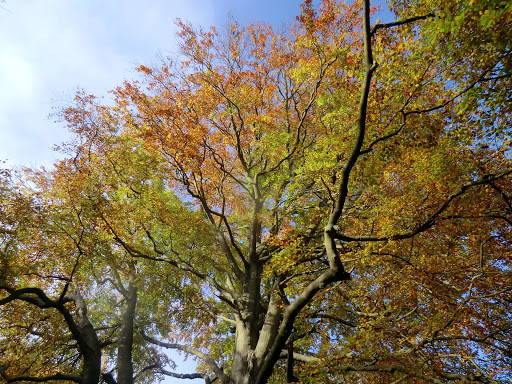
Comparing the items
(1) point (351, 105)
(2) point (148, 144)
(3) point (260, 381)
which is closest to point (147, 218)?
(2) point (148, 144)

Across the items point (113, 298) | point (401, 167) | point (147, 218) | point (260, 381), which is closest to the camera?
point (260, 381)

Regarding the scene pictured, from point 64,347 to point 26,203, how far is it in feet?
18.4

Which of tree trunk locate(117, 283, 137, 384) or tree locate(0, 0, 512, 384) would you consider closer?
tree locate(0, 0, 512, 384)

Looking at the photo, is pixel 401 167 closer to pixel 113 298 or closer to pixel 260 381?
pixel 260 381

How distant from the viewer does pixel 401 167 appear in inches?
308

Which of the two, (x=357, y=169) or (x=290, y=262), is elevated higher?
(x=357, y=169)

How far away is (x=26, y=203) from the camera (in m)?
8.19

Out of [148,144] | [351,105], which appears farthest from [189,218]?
[351,105]

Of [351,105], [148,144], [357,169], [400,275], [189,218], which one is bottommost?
[400,275]

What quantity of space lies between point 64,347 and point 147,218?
603cm

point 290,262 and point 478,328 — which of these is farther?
point 478,328

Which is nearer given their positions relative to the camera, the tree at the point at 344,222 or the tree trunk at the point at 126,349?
the tree at the point at 344,222

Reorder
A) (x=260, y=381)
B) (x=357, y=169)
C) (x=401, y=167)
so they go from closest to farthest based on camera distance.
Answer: (x=260, y=381)
(x=357, y=169)
(x=401, y=167)

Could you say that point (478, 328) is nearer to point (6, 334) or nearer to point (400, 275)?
point (400, 275)
